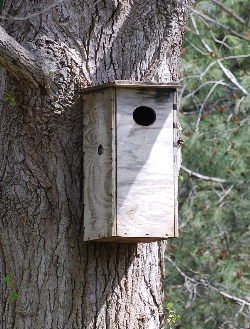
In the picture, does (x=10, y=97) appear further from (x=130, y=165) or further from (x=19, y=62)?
(x=130, y=165)

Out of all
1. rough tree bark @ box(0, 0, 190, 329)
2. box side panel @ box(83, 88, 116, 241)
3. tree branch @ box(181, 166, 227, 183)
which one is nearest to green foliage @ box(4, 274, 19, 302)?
rough tree bark @ box(0, 0, 190, 329)

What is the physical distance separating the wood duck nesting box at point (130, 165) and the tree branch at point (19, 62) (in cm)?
22

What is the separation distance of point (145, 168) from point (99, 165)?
169 mm

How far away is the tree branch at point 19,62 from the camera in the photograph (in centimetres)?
278

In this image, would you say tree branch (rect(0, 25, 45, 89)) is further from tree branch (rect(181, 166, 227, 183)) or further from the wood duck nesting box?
tree branch (rect(181, 166, 227, 183))

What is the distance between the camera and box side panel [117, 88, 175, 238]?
2746 mm

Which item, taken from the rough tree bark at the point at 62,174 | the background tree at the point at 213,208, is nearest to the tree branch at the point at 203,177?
the background tree at the point at 213,208

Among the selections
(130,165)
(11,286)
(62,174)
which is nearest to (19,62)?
(62,174)

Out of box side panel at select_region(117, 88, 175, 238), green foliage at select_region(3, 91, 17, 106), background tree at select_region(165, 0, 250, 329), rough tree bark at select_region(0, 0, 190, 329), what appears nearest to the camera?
box side panel at select_region(117, 88, 175, 238)

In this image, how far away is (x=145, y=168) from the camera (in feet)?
9.14

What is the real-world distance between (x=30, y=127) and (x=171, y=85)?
57 cm

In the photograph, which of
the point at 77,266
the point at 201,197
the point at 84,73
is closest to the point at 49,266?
the point at 77,266

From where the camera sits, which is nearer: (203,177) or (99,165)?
(99,165)

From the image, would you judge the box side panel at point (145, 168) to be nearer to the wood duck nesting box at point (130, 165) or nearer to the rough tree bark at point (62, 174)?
the wood duck nesting box at point (130, 165)
